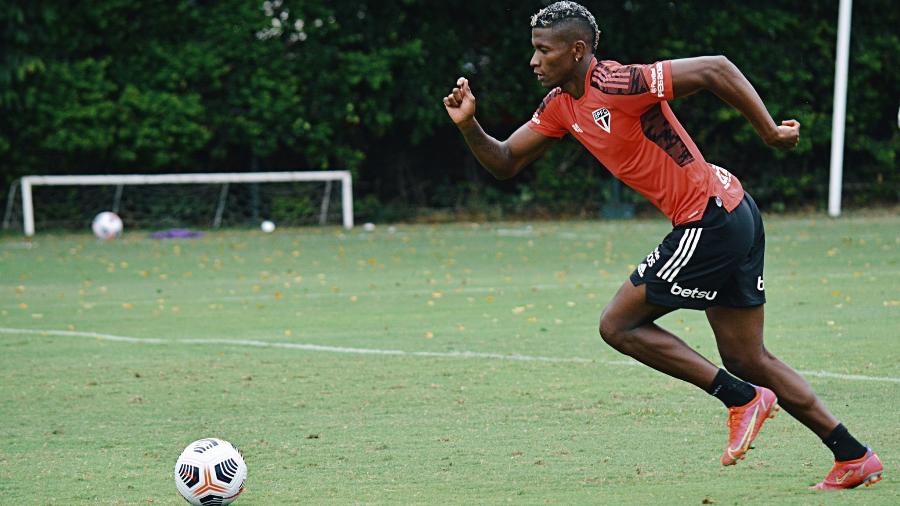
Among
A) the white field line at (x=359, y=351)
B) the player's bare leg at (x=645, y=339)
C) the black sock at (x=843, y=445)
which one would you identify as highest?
the player's bare leg at (x=645, y=339)

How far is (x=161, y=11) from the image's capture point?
81.1ft

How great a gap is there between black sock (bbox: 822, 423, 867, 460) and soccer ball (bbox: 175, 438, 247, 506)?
8.38 ft

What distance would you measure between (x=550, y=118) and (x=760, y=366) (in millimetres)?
1540

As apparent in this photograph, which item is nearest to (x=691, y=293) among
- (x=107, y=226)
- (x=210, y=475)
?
(x=210, y=475)

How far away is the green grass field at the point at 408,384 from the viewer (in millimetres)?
6223

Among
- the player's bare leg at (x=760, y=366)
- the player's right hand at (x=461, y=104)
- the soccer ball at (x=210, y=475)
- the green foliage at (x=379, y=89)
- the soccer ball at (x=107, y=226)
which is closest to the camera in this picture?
the soccer ball at (x=210, y=475)

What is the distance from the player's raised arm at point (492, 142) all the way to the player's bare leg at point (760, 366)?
1.27m

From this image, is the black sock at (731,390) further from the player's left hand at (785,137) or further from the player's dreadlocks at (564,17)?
the player's dreadlocks at (564,17)

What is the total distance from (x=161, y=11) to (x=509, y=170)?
62.8ft

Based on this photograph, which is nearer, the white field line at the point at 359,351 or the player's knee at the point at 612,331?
the player's knee at the point at 612,331

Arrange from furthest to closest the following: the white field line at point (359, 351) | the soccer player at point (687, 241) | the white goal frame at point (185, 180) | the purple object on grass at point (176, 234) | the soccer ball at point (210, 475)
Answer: the white goal frame at point (185, 180), the purple object on grass at point (176, 234), the white field line at point (359, 351), the soccer player at point (687, 241), the soccer ball at point (210, 475)

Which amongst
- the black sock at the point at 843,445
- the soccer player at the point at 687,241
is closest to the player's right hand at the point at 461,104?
the soccer player at the point at 687,241

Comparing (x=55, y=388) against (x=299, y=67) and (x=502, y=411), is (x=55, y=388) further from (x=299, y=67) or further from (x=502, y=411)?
(x=299, y=67)

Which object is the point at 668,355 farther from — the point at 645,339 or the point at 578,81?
the point at 578,81
